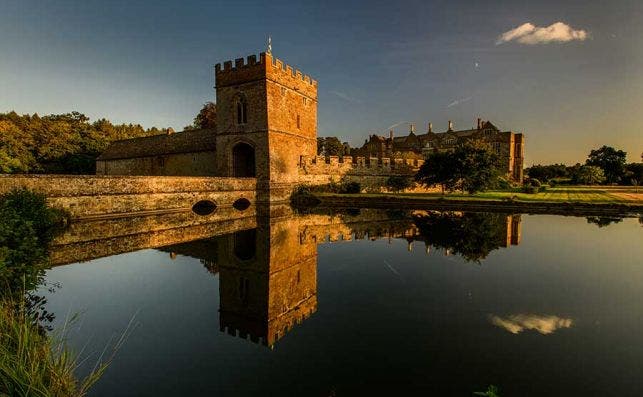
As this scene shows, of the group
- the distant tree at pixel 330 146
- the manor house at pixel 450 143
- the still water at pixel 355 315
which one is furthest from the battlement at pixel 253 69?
the distant tree at pixel 330 146

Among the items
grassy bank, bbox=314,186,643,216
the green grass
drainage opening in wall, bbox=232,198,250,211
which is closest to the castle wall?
drainage opening in wall, bbox=232,198,250,211

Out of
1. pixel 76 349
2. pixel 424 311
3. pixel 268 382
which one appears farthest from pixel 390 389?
pixel 76 349

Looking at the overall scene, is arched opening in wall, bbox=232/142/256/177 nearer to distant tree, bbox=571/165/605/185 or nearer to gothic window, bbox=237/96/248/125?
gothic window, bbox=237/96/248/125

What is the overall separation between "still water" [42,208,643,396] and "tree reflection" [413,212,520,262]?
18 cm

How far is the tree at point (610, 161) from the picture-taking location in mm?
60625

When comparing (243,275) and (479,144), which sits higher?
(479,144)

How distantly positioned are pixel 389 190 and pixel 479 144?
10682mm

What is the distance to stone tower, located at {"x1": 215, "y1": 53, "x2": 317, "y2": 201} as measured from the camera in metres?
26.0

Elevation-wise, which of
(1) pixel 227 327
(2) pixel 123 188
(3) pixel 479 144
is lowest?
(1) pixel 227 327

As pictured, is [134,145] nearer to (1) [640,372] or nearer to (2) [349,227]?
(2) [349,227]

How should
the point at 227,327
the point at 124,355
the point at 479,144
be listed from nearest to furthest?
the point at 124,355
the point at 227,327
the point at 479,144

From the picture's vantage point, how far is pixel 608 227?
15.3 metres

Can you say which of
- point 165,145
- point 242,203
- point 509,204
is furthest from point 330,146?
point 509,204

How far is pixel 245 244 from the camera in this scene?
37.6 feet
